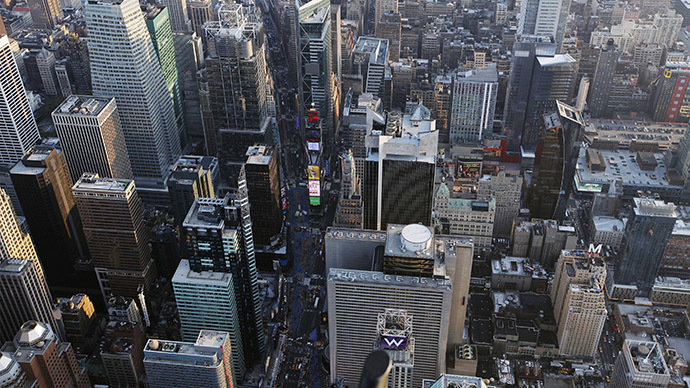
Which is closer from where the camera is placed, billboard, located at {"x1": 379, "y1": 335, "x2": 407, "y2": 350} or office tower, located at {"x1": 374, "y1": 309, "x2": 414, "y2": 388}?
office tower, located at {"x1": 374, "y1": 309, "x2": 414, "y2": 388}

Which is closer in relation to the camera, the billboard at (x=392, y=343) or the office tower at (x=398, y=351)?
the office tower at (x=398, y=351)

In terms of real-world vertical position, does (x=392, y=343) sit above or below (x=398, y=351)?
above

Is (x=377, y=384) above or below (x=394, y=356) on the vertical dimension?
above

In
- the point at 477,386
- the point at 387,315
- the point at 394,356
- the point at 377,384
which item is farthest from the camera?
the point at 387,315

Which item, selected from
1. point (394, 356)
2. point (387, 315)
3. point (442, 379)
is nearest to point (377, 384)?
point (442, 379)

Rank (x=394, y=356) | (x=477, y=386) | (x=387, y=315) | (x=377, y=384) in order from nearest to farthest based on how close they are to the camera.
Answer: (x=377, y=384)
(x=477, y=386)
(x=394, y=356)
(x=387, y=315)

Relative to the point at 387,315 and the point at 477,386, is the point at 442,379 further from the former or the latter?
the point at 387,315

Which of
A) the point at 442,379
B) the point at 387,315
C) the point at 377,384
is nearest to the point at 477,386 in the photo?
the point at 442,379

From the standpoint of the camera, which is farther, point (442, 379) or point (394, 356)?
point (394, 356)

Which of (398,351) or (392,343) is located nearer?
(398,351)

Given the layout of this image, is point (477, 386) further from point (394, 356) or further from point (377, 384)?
point (377, 384)
